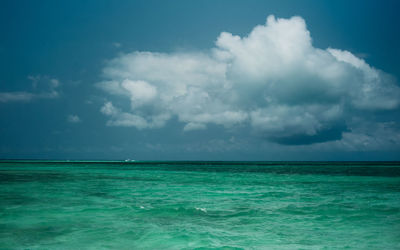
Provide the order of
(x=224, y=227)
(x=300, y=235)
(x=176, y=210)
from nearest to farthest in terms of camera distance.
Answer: (x=300, y=235)
(x=224, y=227)
(x=176, y=210)

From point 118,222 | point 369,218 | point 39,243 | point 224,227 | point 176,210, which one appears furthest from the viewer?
point 176,210

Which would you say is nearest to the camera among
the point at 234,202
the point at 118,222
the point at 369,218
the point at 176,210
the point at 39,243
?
the point at 39,243

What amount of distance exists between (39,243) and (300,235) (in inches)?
328

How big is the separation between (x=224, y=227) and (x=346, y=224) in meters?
4.98

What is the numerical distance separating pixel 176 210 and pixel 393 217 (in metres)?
9.92

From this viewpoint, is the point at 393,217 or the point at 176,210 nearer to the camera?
the point at 393,217

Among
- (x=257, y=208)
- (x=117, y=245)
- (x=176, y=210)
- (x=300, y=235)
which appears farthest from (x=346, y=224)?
(x=117, y=245)

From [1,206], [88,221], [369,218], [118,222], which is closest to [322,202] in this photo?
[369,218]

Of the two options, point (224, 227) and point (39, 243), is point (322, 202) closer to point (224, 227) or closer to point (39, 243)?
point (224, 227)

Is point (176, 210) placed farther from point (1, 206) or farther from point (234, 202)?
point (1, 206)

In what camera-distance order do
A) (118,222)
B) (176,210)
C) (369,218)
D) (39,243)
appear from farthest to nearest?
(176,210), (369,218), (118,222), (39,243)

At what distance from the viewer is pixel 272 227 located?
34.7 feet

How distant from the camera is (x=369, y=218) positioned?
1219 centimetres

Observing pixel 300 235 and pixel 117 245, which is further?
pixel 300 235
